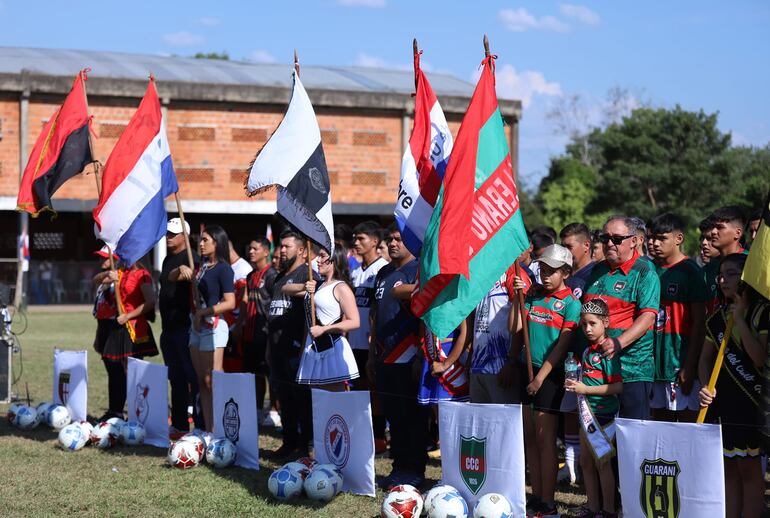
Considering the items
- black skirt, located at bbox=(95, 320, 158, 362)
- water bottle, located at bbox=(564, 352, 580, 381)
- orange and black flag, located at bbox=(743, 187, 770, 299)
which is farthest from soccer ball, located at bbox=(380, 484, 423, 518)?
black skirt, located at bbox=(95, 320, 158, 362)

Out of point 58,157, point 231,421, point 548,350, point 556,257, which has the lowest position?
point 231,421

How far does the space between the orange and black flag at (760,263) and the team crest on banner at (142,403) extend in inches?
249

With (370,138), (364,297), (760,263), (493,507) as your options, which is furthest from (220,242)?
(370,138)

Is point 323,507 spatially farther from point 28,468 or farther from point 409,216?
point 28,468

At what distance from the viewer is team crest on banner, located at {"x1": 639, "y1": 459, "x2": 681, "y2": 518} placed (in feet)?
19.8

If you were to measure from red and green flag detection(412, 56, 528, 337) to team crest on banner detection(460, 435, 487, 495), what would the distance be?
895mm

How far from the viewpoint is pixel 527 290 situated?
24.2 ft

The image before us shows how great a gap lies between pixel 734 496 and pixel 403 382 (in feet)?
9.16

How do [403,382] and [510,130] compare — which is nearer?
[403,382]

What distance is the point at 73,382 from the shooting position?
36.9ft

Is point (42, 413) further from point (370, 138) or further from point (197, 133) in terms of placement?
point (370, 138)

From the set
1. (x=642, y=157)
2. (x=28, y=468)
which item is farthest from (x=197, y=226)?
(x=28, y=468)

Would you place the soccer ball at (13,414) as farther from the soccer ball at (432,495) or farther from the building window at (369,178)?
the building window at (369,178)

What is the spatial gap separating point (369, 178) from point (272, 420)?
27.2 meters
